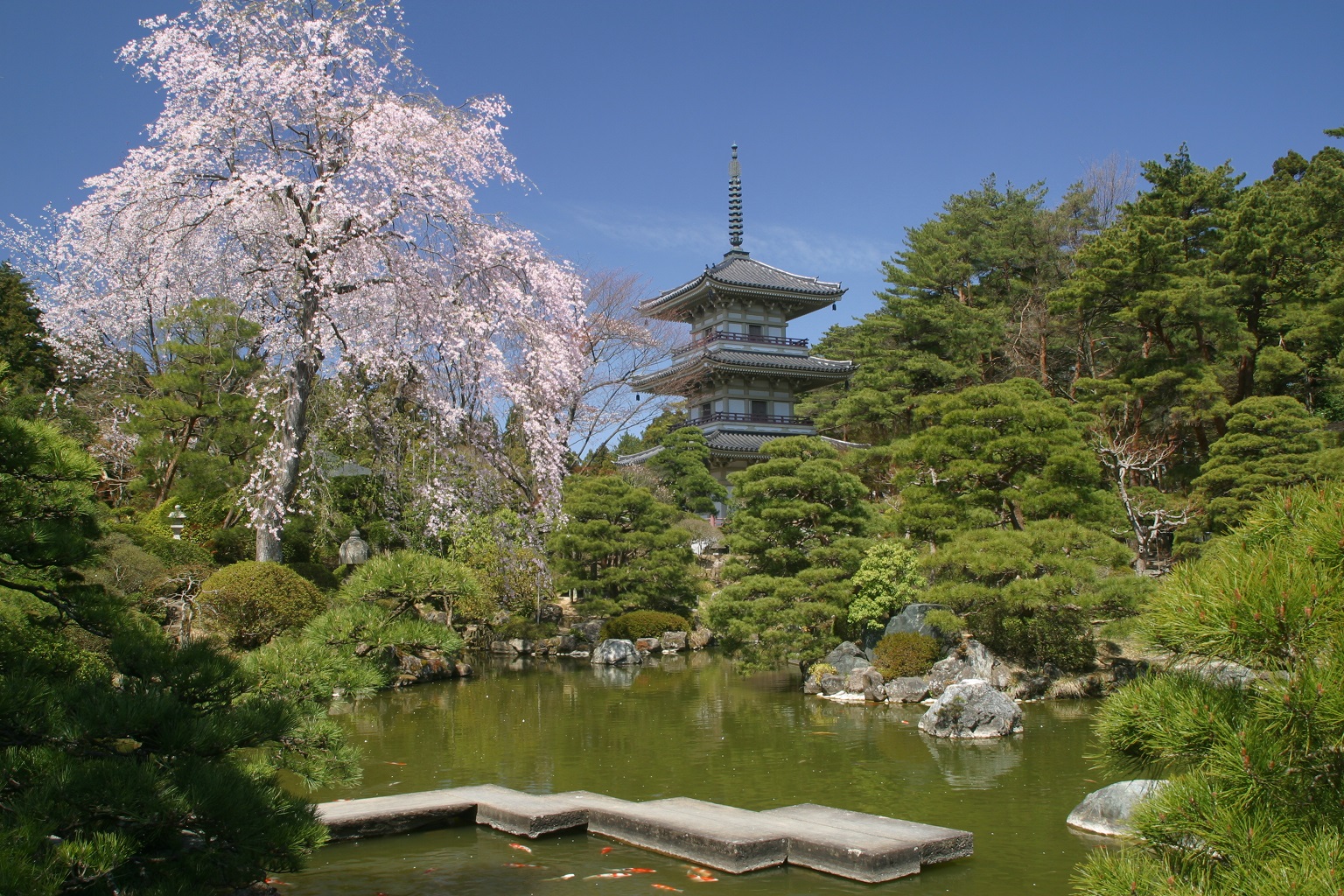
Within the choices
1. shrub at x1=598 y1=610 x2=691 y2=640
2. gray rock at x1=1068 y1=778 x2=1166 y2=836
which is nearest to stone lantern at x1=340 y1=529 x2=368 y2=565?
shrub at x1=598 y1=610 x2=691 y2=640

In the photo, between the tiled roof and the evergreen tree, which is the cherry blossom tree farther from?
the tiled roof


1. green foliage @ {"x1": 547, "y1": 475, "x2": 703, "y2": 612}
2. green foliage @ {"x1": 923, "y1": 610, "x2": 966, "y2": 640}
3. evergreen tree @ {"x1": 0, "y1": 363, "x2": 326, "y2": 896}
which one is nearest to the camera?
evergreen tree @ {"x1": 0, "y1": 363, "x2": 326, "y2": 896}

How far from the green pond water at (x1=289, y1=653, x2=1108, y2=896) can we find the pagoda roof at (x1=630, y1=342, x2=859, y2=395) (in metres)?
14.3

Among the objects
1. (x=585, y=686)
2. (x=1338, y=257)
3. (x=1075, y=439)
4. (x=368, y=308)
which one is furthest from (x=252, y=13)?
(x=1338, y=257)

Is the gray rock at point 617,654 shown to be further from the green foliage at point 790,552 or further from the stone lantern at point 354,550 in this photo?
the stone lantern at point 354,550

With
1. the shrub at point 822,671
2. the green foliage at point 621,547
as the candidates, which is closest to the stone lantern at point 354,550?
the green foliage at point 621,547

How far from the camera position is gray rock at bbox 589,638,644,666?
16188mm

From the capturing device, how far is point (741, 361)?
26938 mm

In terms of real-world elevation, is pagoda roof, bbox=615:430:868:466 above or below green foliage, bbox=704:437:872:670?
above

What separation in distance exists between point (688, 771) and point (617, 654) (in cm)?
894

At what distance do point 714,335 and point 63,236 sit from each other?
20.0m

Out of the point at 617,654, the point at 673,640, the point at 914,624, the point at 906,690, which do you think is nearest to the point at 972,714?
the point at 906,690

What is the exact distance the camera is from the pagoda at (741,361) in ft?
88.6

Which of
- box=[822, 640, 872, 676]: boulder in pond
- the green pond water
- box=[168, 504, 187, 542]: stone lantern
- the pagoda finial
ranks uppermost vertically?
the pagoda finial
